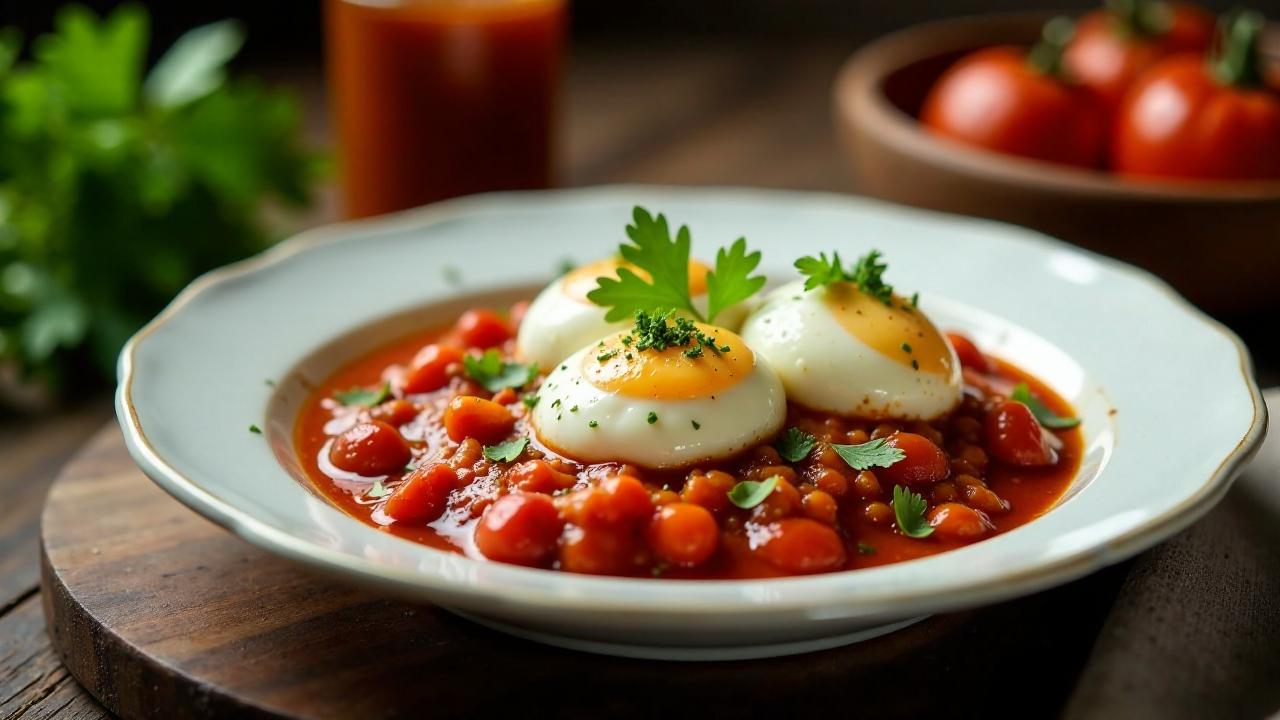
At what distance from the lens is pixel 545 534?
2.85 m

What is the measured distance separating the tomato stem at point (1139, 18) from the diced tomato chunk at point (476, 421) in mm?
4012

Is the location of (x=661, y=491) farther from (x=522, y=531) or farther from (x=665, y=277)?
(x=665, y=277)

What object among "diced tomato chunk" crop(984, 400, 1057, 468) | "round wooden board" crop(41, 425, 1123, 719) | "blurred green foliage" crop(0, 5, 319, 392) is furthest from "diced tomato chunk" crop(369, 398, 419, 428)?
"blurred green foliage" crop(0, 5, 319, 392)

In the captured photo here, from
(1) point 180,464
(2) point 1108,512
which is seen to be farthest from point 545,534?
(2) point 1108,512

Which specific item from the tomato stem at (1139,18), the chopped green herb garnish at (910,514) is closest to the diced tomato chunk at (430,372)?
the chopped green herb garnish at (910,514)

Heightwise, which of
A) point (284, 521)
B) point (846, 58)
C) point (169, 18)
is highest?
point (284, 521)

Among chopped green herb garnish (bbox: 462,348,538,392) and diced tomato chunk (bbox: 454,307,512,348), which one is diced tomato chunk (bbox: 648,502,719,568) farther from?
diced tomato chunk (bbox: 454,307,512,348)

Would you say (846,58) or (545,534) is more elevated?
(545,534)

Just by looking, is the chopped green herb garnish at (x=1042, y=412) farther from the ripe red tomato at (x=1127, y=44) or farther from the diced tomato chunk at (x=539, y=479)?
the ripe red tomato at (x=1127, y=44)

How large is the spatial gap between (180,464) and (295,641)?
0.47 metres

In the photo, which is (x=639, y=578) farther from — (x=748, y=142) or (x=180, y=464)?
(x=748, y=142)

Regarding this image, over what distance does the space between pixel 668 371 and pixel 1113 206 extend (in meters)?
2.22

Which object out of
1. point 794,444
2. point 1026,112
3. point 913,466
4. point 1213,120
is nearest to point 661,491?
point 794,444

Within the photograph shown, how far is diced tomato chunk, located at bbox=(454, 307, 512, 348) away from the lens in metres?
4.05
